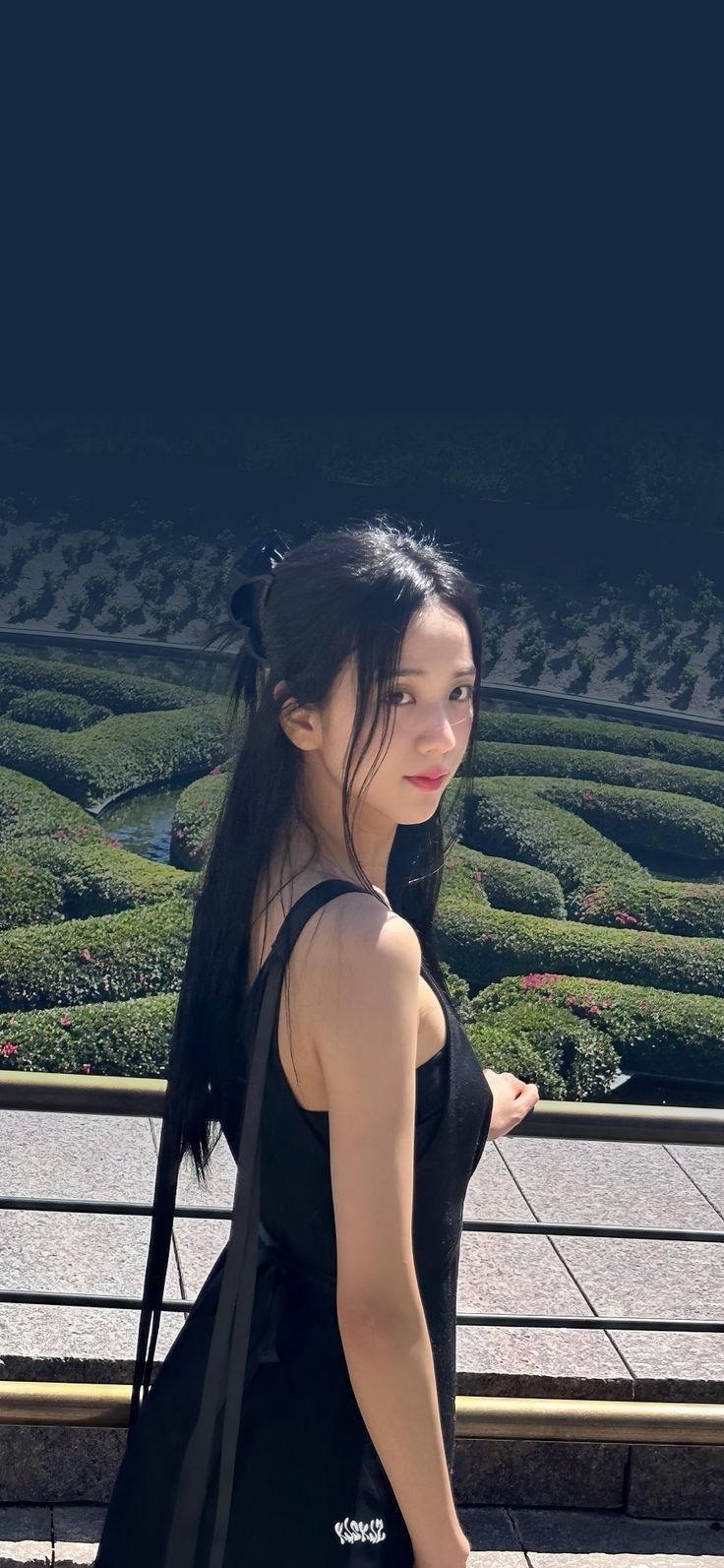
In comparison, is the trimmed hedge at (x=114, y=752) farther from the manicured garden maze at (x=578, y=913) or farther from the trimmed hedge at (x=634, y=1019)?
the trimmed hedge at (x=634, y=1019)

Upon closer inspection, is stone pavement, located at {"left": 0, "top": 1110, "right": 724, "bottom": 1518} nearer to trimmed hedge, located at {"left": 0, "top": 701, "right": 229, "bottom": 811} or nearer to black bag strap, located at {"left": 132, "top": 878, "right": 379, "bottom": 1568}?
black bag strap, located at {"left": 132, "top": 878, "right": 379, "bottom": 1568}

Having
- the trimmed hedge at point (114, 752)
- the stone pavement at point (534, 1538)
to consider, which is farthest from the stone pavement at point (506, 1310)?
the trimmed hedge at point (114, 752)

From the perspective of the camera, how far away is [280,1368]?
1.67 m

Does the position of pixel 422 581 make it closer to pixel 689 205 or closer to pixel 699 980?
pixel 699 980

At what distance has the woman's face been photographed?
5.67ft

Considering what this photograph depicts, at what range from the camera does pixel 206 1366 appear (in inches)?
63.9

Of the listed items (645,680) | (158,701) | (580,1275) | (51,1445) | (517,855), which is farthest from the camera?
(645,680)

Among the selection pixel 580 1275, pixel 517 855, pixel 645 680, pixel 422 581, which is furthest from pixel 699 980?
pixel 645 680

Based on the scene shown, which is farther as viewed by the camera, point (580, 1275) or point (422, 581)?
point (580, 1275)

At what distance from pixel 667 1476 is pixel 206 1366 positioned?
1.81 m

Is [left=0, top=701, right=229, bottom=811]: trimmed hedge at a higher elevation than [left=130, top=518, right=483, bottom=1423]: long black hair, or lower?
lower

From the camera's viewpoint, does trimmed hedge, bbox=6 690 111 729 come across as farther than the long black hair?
Yes

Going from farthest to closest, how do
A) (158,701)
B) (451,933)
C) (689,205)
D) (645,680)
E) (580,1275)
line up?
(689,205) < (645,680) < (158,701) < (451,933) < (580,1275)

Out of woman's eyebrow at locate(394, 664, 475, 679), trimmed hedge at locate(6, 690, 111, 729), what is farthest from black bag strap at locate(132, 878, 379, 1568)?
trimmed hedge at locate(6, 690, 111, 729)
